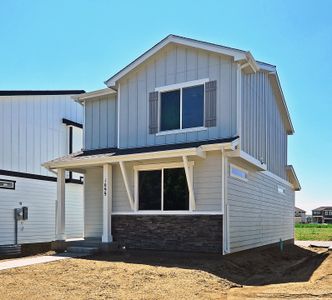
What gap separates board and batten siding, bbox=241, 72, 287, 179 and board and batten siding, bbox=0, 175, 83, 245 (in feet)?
31.5

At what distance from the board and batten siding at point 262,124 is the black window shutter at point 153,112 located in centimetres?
296

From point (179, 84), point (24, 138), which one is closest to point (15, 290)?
point (179, 84)

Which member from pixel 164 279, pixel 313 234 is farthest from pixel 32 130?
pixel 313 234

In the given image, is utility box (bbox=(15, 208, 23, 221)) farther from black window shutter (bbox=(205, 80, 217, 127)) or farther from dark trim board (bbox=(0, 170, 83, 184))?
black window shutter (bbox=(205, 80, 217, 127))

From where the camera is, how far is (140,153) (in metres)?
13.3

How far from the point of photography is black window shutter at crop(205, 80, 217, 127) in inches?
529

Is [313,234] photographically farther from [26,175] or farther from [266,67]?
[26,175]

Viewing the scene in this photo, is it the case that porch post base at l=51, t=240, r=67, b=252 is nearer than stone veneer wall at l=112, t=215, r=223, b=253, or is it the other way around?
stone veneer wall at l=112, t=215, r=223, b=253

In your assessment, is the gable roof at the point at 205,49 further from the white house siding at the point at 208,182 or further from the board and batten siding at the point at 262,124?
the white house siding at the point at 208,182

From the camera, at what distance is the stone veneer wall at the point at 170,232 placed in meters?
12.7

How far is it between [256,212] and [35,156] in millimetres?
9838

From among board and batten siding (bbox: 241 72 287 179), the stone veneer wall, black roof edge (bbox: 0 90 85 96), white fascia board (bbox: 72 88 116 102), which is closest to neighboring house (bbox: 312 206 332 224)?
board and batten siding (bbox: 241 72 287 179)

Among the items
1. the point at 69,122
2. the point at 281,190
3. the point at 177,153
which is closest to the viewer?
the point at 177,153

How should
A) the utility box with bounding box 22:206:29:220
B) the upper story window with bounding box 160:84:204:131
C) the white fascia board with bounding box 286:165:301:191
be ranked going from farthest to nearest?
the white fascia board with bounding box 286:165:301:191 → the utility box with bounding box 22:206:29:220 → the upper story window with bounding box 160:84:204:131
